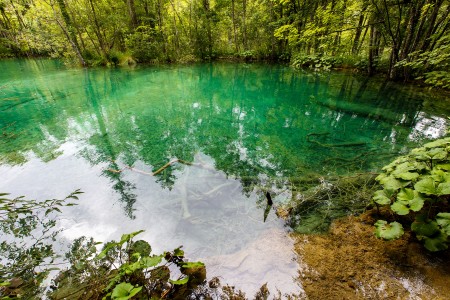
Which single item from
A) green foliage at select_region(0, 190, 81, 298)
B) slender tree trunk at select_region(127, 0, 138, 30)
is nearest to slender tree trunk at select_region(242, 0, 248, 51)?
slender tree trunk at select_region(127, 0, 138, 30)

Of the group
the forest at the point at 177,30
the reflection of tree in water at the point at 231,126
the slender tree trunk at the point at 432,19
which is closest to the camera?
the reflection of tree in water at the point at 231,126

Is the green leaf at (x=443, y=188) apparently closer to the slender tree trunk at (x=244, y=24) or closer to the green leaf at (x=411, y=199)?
the green leaf at (x=411, y=199)

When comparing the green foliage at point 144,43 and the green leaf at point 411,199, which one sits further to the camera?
the green foliage at point 144,43

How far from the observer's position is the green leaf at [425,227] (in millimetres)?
1886

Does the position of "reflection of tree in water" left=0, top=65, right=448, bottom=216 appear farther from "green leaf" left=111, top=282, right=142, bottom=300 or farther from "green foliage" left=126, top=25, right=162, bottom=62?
"green foliage" left=126, top=25, right=162, bottom=62

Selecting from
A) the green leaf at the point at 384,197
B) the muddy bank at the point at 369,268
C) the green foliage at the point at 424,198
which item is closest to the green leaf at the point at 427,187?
the green foliage at the point at 424,198

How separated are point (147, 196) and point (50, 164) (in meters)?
2.24

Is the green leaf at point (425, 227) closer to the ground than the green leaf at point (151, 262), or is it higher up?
closer to the ground

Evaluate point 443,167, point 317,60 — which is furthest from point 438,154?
point 317,60

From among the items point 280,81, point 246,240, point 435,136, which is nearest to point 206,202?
point 246,240

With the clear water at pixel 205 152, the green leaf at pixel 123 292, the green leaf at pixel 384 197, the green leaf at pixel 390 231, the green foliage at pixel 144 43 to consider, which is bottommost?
the clear water at pixel 205 152

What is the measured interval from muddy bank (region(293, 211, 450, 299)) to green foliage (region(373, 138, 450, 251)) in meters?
0.19

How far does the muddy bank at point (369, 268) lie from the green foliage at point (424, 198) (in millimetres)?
191

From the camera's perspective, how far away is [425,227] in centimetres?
191
